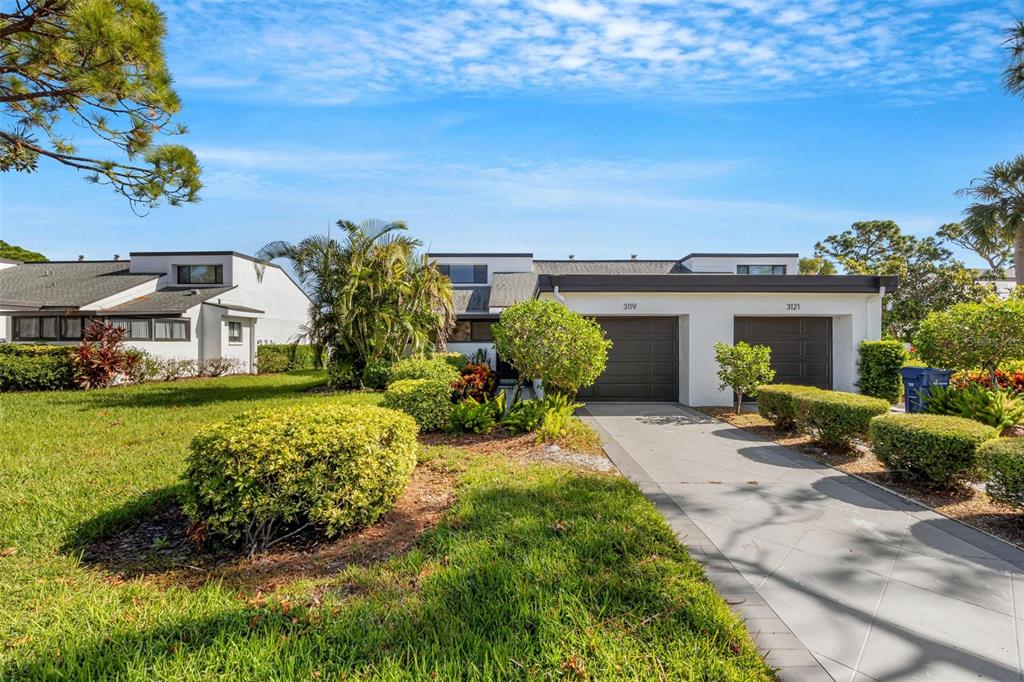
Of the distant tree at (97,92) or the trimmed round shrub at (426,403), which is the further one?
the trimmed round shrub at (426,403)

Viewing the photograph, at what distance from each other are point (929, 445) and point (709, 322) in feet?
21.9

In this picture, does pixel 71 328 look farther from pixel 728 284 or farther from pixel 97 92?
pixel 728 284

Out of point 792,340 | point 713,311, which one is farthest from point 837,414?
point 792,340

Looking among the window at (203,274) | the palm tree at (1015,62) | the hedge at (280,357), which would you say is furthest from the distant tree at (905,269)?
the window at (203,274)

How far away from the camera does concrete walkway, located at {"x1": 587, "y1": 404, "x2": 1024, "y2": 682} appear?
8.52 feet

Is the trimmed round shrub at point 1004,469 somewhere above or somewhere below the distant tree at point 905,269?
below

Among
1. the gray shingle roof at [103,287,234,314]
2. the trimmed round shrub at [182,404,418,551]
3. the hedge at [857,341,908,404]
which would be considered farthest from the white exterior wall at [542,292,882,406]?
the gray shingle roof at [103,287,234,314]

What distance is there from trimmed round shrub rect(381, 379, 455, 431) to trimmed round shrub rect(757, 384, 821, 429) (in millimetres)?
5460

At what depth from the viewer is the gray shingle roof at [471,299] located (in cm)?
2445

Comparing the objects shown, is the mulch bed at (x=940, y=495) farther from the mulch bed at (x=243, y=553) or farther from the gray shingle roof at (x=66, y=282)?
the gray shingle roof at (x=66, y=282)

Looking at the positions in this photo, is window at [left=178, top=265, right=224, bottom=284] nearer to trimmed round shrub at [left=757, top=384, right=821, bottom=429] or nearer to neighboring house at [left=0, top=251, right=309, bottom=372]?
neighboring house at [left=0, top=251, right=309, bottom=372]

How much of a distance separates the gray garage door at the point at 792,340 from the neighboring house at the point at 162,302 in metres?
15.0

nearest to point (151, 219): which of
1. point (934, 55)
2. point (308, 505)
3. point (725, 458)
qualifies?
point (308, 505)

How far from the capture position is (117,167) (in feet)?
21.7
